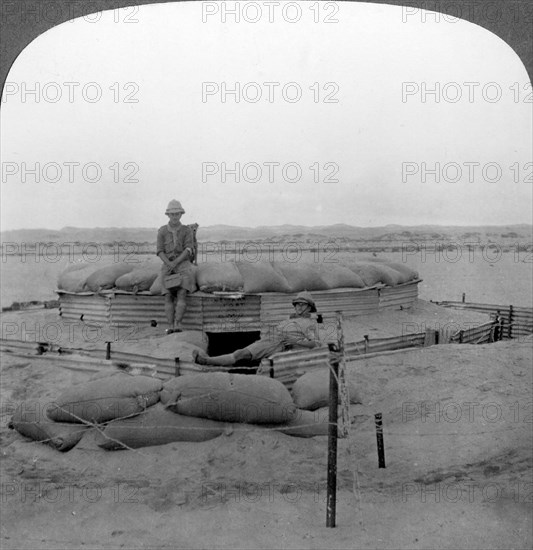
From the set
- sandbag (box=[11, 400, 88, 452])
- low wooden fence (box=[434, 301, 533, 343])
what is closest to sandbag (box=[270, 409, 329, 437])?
sandbag (box=[11, 400, 88, 452])

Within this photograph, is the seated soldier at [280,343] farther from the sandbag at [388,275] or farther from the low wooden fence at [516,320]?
the low wooden fence at [516,320]

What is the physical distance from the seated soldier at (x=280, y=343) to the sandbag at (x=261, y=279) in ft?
7.63

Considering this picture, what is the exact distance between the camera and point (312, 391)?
5.58 metres

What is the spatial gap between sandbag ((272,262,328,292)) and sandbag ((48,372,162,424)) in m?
4.41

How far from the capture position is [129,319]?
9.19 m

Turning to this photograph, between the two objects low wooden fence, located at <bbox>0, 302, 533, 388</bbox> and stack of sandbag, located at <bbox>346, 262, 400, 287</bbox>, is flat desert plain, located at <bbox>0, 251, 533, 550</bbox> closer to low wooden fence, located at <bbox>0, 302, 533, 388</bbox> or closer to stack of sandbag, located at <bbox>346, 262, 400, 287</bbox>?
low wooden fence, located at <bbox>0, 302, 533, 388</bbox>

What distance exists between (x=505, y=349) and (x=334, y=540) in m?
4.65

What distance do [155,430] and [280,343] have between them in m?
1.96

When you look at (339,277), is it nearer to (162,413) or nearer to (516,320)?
(516,320)

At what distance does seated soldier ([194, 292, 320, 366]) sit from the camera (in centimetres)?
632

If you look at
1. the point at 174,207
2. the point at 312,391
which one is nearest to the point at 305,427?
the point at 312,391

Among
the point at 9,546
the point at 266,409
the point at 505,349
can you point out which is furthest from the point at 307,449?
the point at 505,349

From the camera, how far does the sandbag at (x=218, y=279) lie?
28.9 feet

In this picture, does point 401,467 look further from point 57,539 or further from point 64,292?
point 64,292
